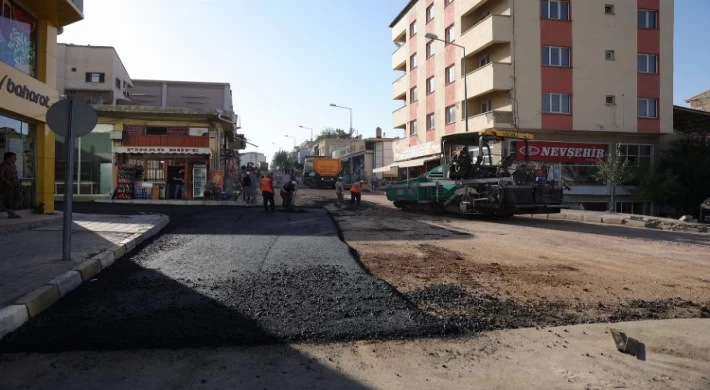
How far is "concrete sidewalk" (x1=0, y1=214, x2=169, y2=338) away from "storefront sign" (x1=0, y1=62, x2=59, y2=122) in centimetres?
263

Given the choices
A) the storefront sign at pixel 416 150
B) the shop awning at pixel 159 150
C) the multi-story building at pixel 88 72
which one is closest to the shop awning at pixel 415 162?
the storefront sign at pixel 416 150

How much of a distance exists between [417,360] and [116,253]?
5834 mm

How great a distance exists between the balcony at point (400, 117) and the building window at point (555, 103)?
13511 millimetres

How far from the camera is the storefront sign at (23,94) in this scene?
35.7ft

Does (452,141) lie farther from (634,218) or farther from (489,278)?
(489,278)

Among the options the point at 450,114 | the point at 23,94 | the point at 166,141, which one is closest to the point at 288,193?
the point at 166,141

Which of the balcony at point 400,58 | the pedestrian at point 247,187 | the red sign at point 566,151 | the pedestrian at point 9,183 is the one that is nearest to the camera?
the pedestrian at point 9,183

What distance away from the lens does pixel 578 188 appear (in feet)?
92.6

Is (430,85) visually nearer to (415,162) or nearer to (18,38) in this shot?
(415,162)

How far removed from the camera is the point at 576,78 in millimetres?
27719

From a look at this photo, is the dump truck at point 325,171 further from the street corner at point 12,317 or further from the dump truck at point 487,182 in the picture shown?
the street corner at point 12,317

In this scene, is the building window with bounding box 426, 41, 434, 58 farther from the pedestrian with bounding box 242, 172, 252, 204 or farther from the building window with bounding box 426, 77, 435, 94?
the pedestrian with bounding box 242, 172, 252, 204

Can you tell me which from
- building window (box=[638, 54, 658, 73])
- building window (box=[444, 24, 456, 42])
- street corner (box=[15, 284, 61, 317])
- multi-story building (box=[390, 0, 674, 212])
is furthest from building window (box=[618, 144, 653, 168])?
street corner (box=[15, 284, 61, 317])

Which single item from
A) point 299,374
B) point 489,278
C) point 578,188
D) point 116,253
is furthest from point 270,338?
point 578,188
